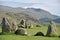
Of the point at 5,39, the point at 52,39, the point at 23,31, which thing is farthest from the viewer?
the point at 23,31

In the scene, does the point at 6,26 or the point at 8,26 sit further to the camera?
the point at 8,26

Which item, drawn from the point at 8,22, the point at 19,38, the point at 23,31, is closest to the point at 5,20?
the point at 8,22

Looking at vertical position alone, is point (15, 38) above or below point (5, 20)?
below

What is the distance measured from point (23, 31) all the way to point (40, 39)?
21.8 ft

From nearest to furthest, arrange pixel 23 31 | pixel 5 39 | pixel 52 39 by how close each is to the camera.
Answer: pixel 5 39 < pixel 52 39 < pixel 23 31

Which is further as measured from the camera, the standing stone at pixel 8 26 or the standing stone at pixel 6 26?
the standing stone at pixel 8 26

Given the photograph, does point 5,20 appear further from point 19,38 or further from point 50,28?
point 19,38

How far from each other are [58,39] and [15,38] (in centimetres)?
591

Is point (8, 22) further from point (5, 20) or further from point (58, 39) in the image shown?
point (58, 39)

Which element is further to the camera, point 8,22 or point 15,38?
point 8,22

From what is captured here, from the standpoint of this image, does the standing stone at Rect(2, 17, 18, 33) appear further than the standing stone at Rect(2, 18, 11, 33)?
Yes

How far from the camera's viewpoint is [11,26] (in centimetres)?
4050

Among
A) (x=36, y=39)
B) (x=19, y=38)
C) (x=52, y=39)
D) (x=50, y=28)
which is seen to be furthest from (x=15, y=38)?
(x=50, y=28)

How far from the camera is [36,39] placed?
29.2m
